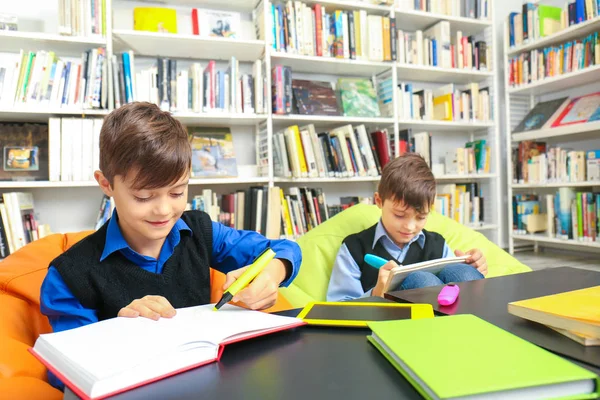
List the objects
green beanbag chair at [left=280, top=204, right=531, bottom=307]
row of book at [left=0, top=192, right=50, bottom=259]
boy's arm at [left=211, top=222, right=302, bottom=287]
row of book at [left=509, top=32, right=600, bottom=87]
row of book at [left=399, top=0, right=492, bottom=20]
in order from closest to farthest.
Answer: boy's arm at [left=211, top=222, right=302, bottom=287], green beanbag chair at [left=280, top=204, right=531, bottom=307], row of book at [left=0, top=192, right=50, bottom=259], row of book at [left=509, top=32, right=600, bottom=87], row of book at [left=399, top=0, right=492, bottom=20]

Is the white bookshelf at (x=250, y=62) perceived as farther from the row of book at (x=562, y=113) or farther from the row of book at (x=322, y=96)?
the row of book at (x=562, y=113)

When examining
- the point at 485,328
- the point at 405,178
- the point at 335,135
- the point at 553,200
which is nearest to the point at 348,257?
the point at 405,178

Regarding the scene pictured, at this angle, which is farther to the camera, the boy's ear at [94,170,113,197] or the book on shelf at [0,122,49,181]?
the book on shelf at [0,122,49,181]

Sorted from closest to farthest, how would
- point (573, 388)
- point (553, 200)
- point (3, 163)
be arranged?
point (573, 388), point (3, 163), point (553, 200)

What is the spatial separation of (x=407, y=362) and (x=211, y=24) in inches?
106

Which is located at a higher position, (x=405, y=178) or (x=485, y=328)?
(x=405, y=178)

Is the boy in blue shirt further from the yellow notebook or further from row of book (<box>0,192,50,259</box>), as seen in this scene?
row of book (<box>0,192,50,259</box>)

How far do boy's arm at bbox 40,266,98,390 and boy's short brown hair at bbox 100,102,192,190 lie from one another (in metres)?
0.21

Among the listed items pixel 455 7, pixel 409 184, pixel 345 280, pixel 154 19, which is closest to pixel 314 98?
pixel 154 19

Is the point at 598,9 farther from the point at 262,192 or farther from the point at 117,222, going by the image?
the point at 117,222

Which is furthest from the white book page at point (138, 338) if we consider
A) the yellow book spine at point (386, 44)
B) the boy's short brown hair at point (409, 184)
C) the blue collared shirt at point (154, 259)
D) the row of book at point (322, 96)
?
the yellow book spine at point (386, 44)

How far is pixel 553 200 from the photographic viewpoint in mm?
3217

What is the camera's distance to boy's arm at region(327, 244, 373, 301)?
132 cm

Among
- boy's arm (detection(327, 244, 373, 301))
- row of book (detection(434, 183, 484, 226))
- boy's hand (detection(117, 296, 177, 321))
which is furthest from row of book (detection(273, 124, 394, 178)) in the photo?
boy's hand (detection(117, 296, 177, 321))
